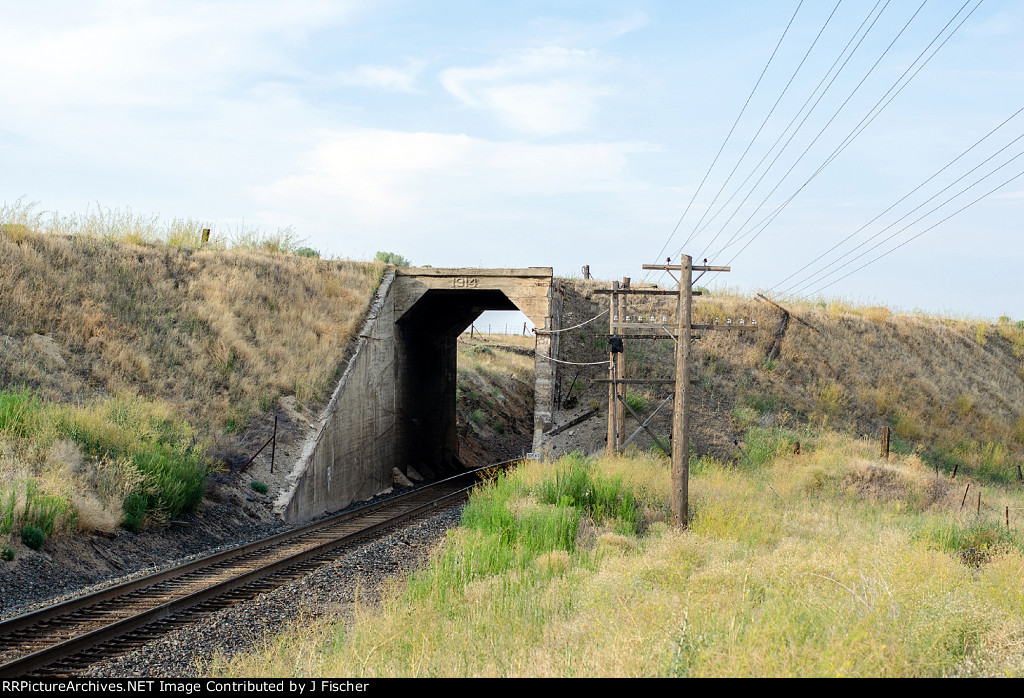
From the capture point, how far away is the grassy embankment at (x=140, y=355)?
12586mm

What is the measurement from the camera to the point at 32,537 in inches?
413

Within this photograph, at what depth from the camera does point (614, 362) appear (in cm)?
1931

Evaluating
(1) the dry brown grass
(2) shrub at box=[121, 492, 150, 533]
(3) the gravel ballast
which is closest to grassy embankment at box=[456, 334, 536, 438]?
(1) the dry brown grass

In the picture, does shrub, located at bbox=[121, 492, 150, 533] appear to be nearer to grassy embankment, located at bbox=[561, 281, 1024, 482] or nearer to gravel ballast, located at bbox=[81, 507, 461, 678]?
gravel ballast, located at bbox=[81, 507, 461, 678]

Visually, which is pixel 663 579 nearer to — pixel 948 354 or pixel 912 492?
pixel 912 492

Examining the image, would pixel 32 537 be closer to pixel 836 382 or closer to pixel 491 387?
pixel 836 382

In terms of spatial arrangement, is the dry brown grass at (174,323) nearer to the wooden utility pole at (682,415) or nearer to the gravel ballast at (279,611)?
the gravel ballast at (279,611)

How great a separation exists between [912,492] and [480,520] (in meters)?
12.5

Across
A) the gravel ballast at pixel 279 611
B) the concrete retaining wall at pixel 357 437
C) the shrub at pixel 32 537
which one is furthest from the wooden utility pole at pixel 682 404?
the shrub at pixel 32 537

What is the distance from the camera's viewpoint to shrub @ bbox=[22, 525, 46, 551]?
34.3 feet

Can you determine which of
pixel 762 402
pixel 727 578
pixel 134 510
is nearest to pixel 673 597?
pixel 727 578

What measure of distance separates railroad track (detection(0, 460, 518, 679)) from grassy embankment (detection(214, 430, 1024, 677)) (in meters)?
1.82

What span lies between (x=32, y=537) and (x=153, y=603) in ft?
8.44
